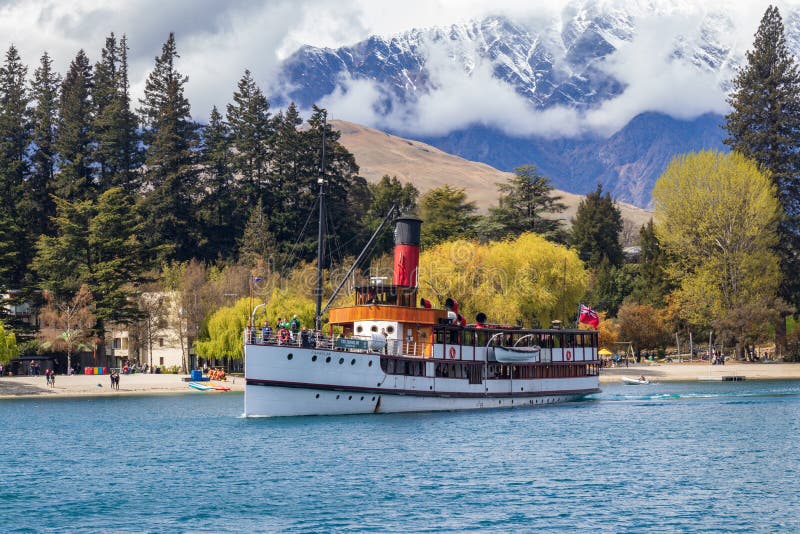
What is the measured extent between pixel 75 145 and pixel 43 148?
24.4 ft

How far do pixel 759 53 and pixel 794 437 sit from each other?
246 feet

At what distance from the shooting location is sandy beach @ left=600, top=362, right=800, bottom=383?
8819cm

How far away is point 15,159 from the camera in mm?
116562

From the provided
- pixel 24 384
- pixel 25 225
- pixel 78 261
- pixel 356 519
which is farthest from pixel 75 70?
pixel 356 519

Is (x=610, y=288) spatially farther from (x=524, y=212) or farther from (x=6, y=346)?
(x=6, y=346)

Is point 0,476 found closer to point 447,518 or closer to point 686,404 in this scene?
point 447,518

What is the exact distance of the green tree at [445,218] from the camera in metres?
112

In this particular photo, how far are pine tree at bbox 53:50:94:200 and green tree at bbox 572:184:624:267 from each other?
57.4 meters

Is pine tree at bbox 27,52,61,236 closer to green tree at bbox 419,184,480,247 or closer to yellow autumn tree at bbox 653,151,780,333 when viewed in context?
green tree at bbox 419,184,480,247

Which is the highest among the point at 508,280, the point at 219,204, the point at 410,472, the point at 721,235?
the point at 219,204

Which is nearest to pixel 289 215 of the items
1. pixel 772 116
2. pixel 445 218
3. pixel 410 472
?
pixel 445 218

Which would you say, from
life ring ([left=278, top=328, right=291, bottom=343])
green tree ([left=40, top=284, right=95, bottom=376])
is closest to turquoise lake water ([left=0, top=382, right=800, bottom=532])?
life ring ([left=278, top=328, right=291, bottom=343])

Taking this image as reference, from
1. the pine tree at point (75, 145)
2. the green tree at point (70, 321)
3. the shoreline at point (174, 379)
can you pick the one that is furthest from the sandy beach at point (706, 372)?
the pine tree at point (75, 145)

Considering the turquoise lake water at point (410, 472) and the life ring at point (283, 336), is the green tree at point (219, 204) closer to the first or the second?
the turquoise lake water at point (410, 472)
